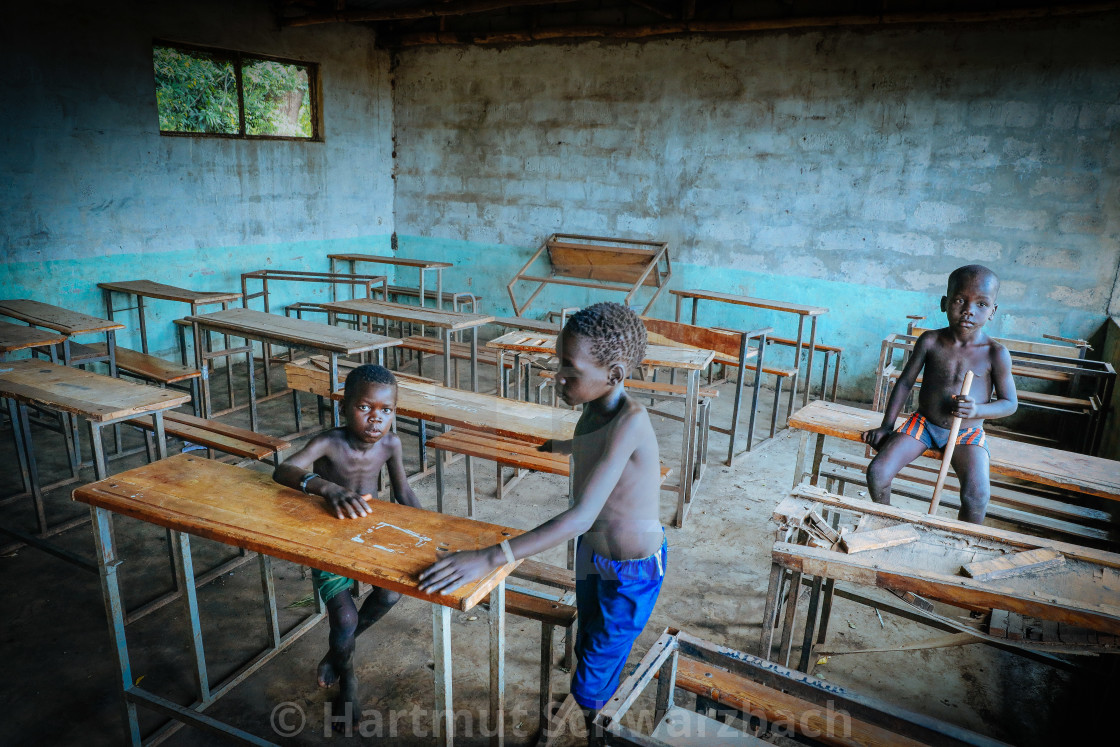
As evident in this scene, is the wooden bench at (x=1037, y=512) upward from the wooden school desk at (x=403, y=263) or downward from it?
downward

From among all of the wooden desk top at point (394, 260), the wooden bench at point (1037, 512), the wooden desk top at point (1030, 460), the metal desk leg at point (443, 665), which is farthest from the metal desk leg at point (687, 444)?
the wooden desk top at point (394, 260)

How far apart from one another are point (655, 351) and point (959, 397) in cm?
155

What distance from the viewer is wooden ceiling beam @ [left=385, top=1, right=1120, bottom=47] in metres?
4.99

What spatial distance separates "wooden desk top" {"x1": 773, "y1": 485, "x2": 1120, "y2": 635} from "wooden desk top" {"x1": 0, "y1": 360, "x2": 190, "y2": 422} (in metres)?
2.34

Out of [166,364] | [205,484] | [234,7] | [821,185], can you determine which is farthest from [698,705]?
[234,7]

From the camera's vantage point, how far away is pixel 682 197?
679cm

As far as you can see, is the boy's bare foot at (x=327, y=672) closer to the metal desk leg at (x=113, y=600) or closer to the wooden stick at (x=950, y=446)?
the metal desk leg at (x=113, y=600)

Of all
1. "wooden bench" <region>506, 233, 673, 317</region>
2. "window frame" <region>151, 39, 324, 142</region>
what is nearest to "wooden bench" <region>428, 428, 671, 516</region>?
"wooden bench" <region>506, 233, 673, 317</region>

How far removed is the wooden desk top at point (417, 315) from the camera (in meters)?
4.26

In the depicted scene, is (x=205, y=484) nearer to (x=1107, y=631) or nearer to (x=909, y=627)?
(x=1107, y=631)

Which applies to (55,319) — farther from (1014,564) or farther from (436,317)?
(1014,564)

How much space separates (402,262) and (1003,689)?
19.8 ft

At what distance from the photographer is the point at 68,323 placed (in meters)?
3.95

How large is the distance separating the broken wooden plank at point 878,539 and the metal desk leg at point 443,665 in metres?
1.17
